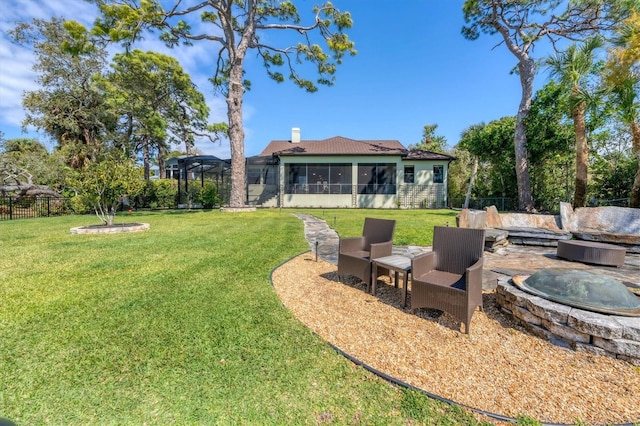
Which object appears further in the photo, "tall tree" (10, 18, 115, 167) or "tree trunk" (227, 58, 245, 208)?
"tall tree" (10, 18, 115, 167)

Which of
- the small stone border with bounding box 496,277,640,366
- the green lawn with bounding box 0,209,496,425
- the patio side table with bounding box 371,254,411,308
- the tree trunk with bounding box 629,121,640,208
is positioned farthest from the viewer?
the tree trunk with bounding box 629,121,640,208

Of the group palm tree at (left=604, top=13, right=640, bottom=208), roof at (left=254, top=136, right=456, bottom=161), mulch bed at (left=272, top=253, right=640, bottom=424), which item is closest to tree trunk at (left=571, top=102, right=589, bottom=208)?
palm tree at (left=604, top=13, right=640, bottom=208)

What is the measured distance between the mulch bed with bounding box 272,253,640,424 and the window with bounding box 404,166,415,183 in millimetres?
17440

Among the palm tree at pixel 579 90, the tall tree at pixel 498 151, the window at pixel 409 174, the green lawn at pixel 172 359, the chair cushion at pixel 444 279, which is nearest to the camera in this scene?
the green lawn at pixel 172 359

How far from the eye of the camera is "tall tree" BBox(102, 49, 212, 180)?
1838 cm

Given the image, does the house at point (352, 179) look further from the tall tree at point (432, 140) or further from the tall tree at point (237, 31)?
the tall tree at point (432, 140)

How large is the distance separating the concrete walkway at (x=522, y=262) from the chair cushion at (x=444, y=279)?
0.82 m

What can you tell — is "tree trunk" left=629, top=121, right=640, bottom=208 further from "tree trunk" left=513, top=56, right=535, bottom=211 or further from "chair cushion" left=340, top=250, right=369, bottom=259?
"chair cushion" left=340, top=250, right=369, bottom=259

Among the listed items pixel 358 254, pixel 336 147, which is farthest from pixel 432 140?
pixel 358 254

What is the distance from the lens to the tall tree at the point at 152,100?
723 inches

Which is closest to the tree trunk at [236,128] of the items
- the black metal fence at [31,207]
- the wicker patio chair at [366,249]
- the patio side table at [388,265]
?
the black metal fence at [31,207]

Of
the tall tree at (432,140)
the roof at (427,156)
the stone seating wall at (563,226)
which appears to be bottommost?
the stone seating wall at (563,226)

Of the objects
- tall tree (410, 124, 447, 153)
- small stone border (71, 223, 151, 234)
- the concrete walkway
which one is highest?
tall tree (410, 124, 447, 153)

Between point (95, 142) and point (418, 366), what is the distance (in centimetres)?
2684
